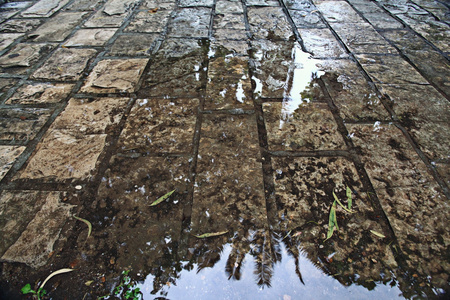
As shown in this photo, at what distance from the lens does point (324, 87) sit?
2.26 meters

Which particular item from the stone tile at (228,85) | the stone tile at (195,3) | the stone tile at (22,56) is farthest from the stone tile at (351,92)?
the stone tile at (22,56)

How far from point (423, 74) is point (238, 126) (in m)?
1.88

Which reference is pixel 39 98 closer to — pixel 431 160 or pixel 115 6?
pixel 115 6

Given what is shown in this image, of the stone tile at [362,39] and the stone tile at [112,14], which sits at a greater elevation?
the stone tile at [112,14]

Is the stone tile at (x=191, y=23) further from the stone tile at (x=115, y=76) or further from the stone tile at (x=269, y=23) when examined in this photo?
the stone tile at (x=115, y=76)

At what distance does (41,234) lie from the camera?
4.43 feet

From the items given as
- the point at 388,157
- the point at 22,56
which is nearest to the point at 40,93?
the point at 22,56

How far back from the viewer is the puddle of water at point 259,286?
1152 millimetres

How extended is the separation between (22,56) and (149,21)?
4.86ft

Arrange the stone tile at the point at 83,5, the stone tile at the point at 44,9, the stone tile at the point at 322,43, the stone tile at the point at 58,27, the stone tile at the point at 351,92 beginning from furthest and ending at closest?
the stone tile at the point at 83,5
the stone tile at the point at 44,9
the stone tile at the point at 58,27
the stone tile at the point at 322,43
the stone tile at the point at 351,92

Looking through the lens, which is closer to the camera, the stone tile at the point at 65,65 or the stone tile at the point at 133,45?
the stone tile at the point at 65,65

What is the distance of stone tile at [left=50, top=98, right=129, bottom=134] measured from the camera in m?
1.93

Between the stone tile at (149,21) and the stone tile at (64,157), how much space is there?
6.12 feet

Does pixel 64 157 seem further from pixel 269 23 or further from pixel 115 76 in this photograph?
pixel 269 23
